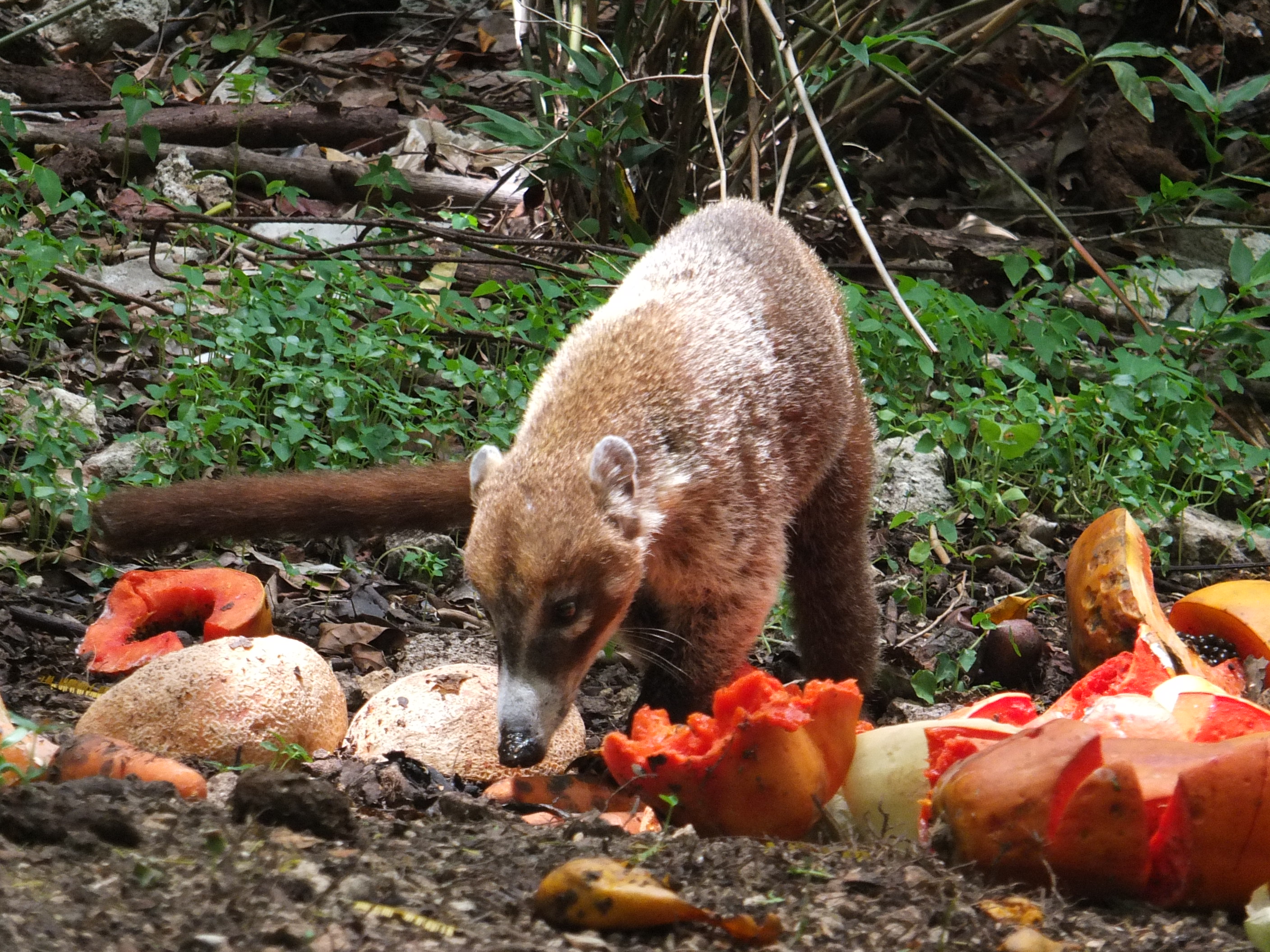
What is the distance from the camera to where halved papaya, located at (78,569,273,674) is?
12.5 ft

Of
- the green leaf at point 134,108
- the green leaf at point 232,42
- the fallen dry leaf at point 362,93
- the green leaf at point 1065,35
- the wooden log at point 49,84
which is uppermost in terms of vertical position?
the green leaf at point 1065,35

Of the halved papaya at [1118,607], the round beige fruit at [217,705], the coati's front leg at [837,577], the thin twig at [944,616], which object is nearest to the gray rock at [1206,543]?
the thin twig at [944,616]

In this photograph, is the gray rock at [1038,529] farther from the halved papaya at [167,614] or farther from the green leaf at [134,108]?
the green leaf at [134,108]

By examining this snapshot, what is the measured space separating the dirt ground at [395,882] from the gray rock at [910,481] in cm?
285

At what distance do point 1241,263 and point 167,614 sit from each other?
16.4 ft

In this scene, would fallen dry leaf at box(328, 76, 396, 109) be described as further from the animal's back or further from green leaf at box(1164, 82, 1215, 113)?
green leaf at box(1164, 82, 1215, 113)

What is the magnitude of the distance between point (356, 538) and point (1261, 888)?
2.92m

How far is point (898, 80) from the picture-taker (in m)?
5.75

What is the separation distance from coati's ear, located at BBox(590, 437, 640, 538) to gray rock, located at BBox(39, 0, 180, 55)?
638 centimetres

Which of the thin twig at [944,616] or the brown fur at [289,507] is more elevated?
the brown fur at [289,507]

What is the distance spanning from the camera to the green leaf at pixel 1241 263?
6.25 metres

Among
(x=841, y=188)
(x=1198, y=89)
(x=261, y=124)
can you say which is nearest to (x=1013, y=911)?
(x=841, y=188)

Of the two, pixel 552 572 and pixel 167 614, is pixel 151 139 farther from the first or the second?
pixel 552 572

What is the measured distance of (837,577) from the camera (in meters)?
4.61
